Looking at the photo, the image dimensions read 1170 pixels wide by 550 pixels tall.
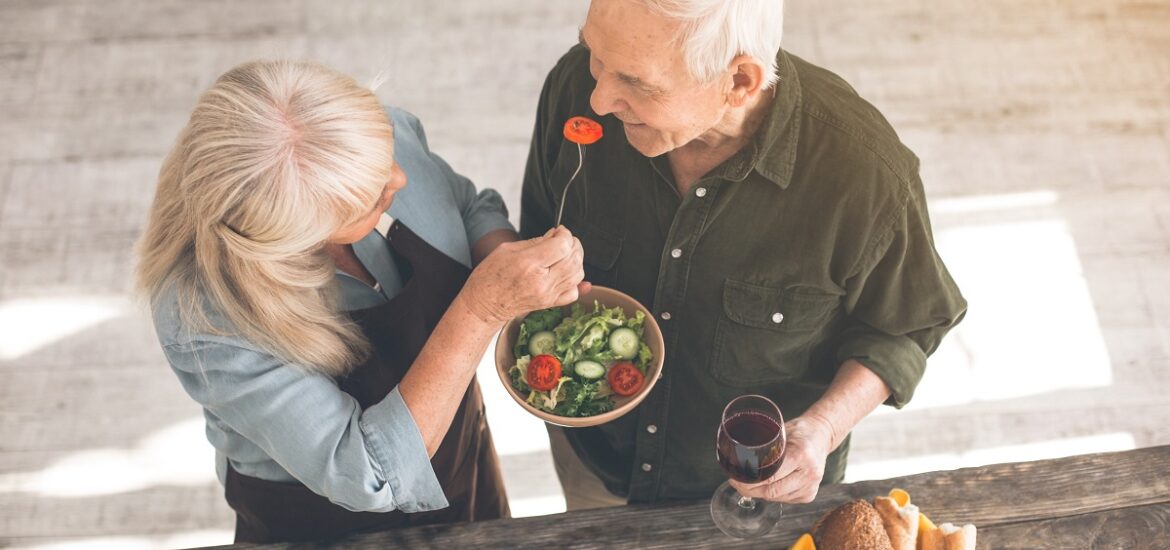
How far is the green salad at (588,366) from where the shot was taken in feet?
5.56

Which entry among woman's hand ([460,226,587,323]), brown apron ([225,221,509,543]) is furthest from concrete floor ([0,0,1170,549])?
woman's hand ([460,226,587,323])

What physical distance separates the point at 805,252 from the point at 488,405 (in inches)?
70.5

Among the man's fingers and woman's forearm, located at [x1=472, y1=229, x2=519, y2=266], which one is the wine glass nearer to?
the man's fingers

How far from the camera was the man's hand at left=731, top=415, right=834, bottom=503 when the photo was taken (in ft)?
5.29

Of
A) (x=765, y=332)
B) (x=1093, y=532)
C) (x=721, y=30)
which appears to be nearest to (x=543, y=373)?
(x=765, y=332)

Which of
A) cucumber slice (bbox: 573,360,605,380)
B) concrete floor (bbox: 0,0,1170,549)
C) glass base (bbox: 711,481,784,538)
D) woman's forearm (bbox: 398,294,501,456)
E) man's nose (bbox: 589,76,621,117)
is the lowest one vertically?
concrete floor (bbox: 0,0,1170,549)

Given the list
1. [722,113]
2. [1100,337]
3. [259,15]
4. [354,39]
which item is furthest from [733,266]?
[259,15]

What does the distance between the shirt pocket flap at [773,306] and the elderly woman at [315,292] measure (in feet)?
0.96

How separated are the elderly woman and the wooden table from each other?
173 millimetres

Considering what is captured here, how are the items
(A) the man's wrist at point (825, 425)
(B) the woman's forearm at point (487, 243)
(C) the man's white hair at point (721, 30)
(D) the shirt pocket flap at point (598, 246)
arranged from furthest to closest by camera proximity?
(B) the woman's forearm at point (487, 243), (D) the shirt pocket flap at point (598, 246), (A) the man's wrist at point (825, 425), (C) the man's white hair at point (721, 30)

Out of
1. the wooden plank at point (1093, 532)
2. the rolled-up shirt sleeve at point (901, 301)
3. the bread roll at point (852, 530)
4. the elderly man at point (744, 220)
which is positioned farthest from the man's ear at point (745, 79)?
the wooden plank at point (1093, 532)

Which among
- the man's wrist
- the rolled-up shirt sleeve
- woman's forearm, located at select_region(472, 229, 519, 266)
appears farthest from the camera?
woman's forearm, located at select_region(472, 229, 519, 266)

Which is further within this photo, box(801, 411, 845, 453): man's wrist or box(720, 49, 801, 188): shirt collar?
box(801, 411, 845, 453): man's wrist

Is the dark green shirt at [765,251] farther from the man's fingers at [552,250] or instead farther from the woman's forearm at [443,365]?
the woman's forearm at [443,365]
